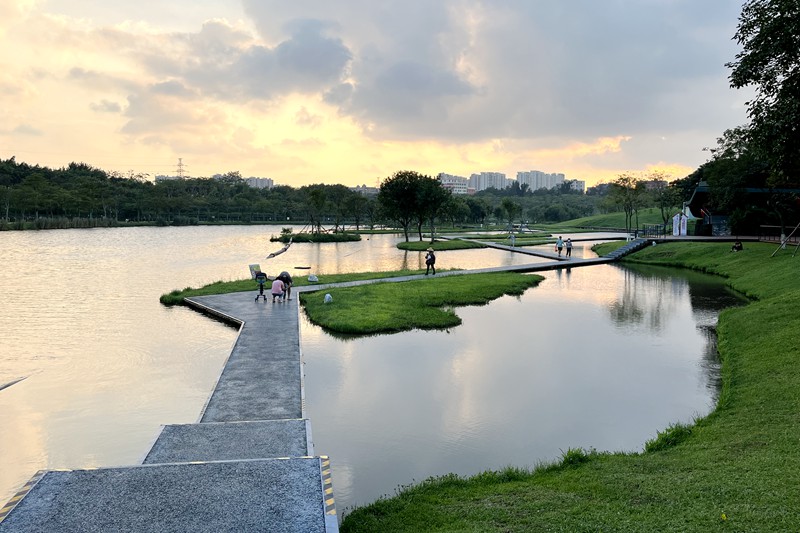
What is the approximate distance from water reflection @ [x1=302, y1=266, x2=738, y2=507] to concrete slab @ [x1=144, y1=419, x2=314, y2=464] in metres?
0.92

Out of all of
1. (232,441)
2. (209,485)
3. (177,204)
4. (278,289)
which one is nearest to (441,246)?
(278,289)

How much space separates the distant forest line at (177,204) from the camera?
365ft

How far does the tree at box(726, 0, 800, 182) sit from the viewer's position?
18359 millimetres

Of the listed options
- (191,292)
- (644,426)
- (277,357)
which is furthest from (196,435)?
(191,292)

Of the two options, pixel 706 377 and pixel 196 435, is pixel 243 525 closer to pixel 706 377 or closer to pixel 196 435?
pixel 196 435

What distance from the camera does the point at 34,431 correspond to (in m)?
13.1

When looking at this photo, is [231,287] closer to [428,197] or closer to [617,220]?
[428,197]

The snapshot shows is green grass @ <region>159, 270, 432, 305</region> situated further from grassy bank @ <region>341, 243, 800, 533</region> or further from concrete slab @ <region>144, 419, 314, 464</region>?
grassy bank @ <region>341, 243, 800, 533</region>

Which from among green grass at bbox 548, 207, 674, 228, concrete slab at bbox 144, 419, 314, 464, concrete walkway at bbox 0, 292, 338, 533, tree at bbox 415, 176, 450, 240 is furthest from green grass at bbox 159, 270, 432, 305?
green grass at bbox 548, 207, 674, 228

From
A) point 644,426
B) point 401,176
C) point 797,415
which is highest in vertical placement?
point 401,176

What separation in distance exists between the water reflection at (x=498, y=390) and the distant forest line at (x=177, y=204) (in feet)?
233

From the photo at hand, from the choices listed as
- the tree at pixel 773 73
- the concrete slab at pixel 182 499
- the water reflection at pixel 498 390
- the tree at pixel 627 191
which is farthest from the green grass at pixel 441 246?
the concrete slab at pixel 182 499

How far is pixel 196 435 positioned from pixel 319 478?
3970 millimetres

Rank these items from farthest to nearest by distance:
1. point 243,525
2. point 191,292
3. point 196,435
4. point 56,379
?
point 191,292 < point 56,379 < point 196,435 < point 243,525
